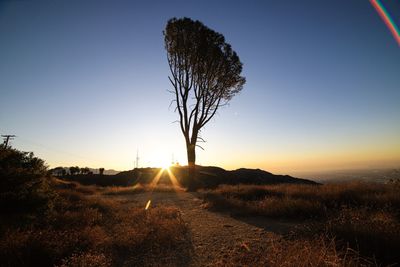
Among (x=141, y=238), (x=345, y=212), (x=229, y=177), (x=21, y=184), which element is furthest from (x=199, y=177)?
(x=21, y=184)

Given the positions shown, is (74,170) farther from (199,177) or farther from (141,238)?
(141,238)

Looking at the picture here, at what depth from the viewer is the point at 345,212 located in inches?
270

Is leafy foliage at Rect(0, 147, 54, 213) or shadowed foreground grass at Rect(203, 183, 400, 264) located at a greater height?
leafy foliage at Rect(0, 147, 54, 213)

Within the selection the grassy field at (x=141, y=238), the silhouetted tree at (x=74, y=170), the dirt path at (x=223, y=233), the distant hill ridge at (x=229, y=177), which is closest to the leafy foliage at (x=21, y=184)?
the grassy field at (x=141, y=238)

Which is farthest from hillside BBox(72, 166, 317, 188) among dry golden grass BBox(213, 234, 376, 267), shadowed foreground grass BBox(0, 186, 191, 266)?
dry golden grass BBox(213, 234, 376, 267)

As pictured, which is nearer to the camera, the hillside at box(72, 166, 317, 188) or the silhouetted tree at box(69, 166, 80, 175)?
the hillside at box(72, 166, 317, 188)

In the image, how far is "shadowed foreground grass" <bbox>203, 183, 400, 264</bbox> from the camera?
465cm

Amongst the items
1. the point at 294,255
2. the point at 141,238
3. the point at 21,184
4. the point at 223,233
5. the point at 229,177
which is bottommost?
the point at 223,233

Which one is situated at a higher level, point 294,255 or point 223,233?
point 294,255

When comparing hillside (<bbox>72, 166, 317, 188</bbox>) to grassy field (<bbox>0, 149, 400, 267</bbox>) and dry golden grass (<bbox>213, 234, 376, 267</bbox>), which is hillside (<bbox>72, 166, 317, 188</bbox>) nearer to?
grassy field (<bbox>0, 149, 400, 267</bbox>)

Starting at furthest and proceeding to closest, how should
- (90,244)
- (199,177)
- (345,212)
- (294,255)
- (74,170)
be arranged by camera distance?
(74,170) < (199,177) < (345,212) < (90,244) < (294,255)

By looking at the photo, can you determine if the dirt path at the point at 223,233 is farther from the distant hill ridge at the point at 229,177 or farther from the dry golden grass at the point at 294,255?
the distant hill ridge at the point at 229,177

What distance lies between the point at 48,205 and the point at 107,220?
7.21 ft

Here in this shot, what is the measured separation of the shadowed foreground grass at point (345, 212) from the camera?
4.65 metres
